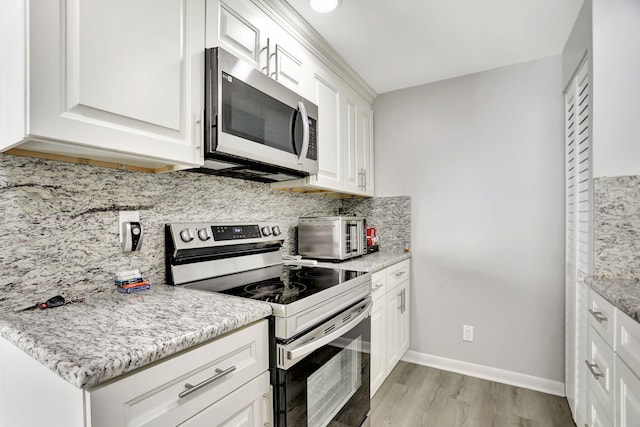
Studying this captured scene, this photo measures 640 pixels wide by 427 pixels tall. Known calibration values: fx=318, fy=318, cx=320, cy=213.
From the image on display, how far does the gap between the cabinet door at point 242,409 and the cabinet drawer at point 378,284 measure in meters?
1.01

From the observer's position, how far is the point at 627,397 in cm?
103

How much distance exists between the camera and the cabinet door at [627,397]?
37.7 inches

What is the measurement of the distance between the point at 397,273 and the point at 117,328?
192 centimetres

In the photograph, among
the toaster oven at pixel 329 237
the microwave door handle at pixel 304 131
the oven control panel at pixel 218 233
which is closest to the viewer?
the oven control panel at pixel 218 233

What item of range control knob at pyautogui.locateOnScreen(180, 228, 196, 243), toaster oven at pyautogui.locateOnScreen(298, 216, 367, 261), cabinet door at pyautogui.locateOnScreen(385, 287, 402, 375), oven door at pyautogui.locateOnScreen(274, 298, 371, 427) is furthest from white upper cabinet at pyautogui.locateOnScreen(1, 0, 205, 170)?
cabinet door at pyautogui.locateOnScreen(385, 287, 402, 375)

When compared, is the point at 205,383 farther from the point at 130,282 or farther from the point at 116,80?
the point at 116,80

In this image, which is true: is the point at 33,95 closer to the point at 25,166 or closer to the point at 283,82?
the point at 25,166

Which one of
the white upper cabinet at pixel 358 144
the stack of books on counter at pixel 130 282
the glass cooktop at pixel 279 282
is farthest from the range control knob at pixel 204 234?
the white upper cabinet at pixel 358 144

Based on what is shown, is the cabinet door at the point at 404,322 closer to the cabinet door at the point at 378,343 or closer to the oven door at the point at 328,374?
the cabinet door at the point at 378,343

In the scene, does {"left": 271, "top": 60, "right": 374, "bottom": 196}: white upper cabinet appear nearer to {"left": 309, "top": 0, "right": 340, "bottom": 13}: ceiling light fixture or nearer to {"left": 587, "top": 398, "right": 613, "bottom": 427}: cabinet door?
{"left": 309, "top": 0, "right": 340, "bottom": 13}: ceiling light fixture

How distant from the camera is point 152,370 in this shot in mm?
741

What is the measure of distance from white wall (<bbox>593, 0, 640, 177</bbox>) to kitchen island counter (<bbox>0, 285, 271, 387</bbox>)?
1.69m

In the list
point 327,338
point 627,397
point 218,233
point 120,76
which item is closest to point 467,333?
point 627,397

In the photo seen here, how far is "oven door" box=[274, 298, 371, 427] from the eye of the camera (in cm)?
110
